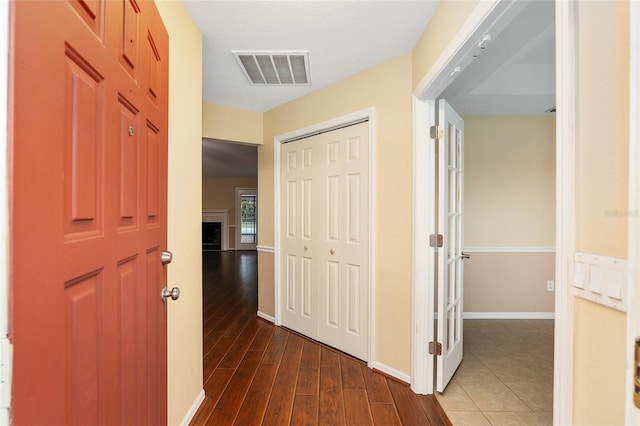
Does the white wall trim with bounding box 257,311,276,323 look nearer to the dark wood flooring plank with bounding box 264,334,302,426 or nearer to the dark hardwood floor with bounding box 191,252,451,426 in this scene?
the dark hardwood floor with bounding box 191,252,451,426

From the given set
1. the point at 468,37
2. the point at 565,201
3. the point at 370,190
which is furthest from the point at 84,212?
the point at 370,190

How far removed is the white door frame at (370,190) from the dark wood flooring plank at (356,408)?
0.38 meters

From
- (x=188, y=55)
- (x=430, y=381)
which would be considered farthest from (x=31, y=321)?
(x=430, y=381)

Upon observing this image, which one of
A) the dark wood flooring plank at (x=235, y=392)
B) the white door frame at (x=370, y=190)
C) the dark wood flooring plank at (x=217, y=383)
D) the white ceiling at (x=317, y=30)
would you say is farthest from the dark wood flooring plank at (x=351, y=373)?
the white ceiling at (x=317, y=30)

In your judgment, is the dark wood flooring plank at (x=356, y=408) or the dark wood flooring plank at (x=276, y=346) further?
the dark wood flooring plank at (x=276, y=346)

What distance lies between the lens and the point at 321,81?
8.73 feet

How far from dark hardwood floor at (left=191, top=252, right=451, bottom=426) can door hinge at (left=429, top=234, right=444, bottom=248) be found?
1022mm

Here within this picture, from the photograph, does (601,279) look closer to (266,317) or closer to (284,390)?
(284,390)

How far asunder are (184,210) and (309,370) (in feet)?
5.20

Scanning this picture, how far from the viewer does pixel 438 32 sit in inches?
65.0

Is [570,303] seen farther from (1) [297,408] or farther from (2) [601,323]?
(1) [297,408]

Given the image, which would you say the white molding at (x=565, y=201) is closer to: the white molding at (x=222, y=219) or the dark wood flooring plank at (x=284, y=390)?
the dark wood flooring plank at (x=284, y=390)

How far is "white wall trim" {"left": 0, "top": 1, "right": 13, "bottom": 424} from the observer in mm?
423

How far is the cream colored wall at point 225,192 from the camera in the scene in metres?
9.95
